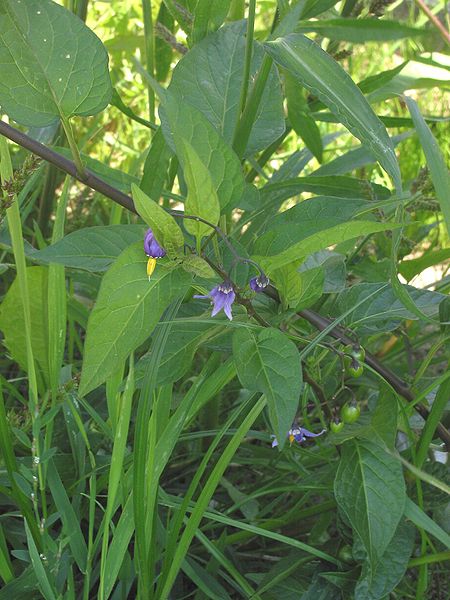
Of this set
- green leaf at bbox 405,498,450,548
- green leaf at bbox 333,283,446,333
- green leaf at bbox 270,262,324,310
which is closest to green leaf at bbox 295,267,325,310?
green leaf at bbox 270,262,324,310

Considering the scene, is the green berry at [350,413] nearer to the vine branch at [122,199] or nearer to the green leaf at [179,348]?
the vine branch at [122,199]

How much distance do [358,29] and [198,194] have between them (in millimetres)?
426

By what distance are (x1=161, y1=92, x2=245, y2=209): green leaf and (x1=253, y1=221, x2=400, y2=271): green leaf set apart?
66 millimetres

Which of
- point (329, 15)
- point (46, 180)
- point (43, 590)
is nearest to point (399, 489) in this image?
point (43, 590)

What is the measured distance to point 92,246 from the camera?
2.58ft

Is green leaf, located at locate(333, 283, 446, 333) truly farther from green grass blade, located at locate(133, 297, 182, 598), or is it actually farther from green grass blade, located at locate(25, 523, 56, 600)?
green grass blade, located at locate(25, 523, 56, 600)

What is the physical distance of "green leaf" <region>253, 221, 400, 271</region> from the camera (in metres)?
0.65

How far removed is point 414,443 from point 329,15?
64 cm

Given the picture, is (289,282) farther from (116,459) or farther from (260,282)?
(116,459)

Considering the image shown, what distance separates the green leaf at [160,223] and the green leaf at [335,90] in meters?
0.18

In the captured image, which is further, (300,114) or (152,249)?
(300,114)

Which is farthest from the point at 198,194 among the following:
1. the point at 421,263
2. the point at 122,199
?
the point at 421,263

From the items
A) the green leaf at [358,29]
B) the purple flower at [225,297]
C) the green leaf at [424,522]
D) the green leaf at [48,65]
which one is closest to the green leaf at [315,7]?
the green leaf at [358,29]

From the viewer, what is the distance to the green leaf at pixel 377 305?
90cm
